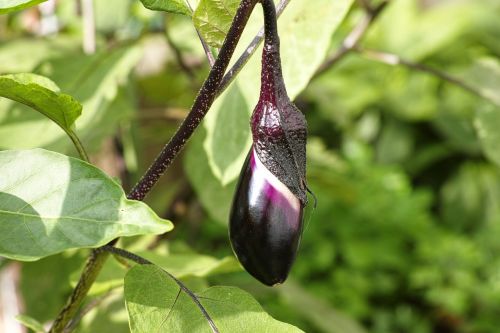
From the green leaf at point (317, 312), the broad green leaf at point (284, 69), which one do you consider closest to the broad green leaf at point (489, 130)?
the broad green leaf at point (284, 69)

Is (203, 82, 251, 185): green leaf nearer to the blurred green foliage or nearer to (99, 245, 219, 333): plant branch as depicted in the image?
the blurred green foliage

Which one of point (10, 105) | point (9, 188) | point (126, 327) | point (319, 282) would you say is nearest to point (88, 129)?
point (10, 105)

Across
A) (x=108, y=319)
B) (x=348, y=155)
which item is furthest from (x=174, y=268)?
(x=348, y=155)

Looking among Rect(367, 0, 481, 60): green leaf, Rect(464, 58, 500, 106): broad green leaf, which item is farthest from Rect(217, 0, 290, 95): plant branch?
Rect(367, 0, 481, 60): green leaf

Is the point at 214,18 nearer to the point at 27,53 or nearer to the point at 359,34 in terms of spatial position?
the point at 359,34

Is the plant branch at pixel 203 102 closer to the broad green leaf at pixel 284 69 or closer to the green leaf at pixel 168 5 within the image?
the green leaf at pixel 168 5

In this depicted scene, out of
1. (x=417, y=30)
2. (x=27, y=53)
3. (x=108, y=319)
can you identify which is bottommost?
(x=417, y=30)

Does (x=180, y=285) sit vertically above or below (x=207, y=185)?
above
